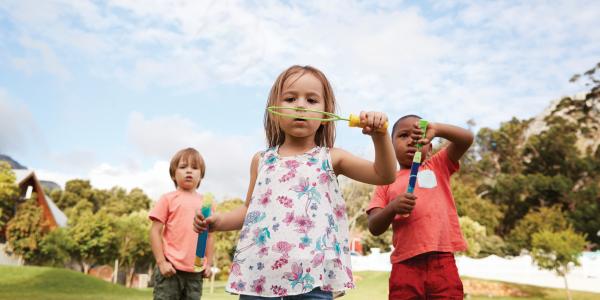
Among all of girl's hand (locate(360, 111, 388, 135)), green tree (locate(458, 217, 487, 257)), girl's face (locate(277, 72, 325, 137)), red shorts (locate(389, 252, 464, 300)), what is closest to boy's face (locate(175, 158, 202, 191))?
red shorts (locate(389, 252, 464, 300))

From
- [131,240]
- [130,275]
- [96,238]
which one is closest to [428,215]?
[131,240]

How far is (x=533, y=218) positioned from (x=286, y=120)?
3523cm

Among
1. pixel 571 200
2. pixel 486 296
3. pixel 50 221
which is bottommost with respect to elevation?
pixel 486 296

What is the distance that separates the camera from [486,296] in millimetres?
17969

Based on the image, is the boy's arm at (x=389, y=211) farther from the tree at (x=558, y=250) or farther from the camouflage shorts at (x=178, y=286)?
the tree at (x=558, y=250)

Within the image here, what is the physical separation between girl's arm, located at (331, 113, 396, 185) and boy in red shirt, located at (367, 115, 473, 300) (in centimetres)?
60

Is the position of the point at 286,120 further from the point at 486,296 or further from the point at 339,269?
the point at 486,296

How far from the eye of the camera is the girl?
7.65 ft

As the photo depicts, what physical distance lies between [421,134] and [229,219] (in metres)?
1.12

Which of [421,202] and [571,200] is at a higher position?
[571,200]

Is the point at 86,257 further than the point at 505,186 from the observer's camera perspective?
No

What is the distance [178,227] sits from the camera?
465 centimetres

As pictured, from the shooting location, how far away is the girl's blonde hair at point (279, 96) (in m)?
2.71

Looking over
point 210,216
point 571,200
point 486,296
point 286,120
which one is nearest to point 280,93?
point 286,120
